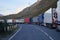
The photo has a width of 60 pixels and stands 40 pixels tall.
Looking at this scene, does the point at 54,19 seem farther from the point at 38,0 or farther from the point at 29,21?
the point at 38,0

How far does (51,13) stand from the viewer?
47.8 metres

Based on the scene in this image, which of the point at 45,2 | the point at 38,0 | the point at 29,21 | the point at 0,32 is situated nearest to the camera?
the point at 0,32

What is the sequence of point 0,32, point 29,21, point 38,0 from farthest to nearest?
point 38,0 < point 29,21 < point 0,32

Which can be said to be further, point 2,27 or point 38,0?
point 38,0

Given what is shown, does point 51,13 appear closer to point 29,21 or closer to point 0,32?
point 0,32

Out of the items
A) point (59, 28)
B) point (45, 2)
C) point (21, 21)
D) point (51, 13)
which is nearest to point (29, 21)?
point (21, 21)

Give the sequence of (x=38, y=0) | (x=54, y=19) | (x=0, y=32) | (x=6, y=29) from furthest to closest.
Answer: (x=38, y=0)
(x=54, y=19)
(x=6, y=29)
(x=0, y=32)

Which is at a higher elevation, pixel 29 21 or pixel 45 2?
pixel 45 2

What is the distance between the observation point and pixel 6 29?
35.1 meters

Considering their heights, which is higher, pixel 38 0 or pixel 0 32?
pixel 38 0

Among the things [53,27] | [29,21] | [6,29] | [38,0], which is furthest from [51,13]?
[38,0]

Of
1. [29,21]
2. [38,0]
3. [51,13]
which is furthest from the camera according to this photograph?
[38,0]

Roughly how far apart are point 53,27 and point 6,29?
558 inches

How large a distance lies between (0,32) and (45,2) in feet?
377
